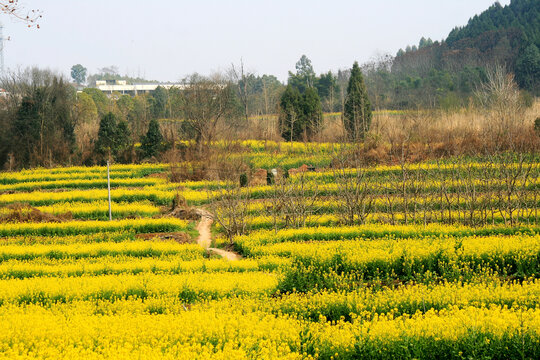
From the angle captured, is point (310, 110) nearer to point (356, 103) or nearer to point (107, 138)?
point (356, 103)

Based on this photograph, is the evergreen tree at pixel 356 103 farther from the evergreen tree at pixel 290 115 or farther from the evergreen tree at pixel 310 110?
the evergreen tree at pixel 290 115

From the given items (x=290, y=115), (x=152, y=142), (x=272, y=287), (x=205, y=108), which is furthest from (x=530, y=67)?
(x=272, y=287)

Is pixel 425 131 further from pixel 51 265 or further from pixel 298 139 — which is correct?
pixel 51 265

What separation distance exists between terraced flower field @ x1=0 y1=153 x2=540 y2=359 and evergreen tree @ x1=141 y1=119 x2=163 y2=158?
49.9 feet

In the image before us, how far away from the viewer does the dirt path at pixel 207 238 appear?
17.0m

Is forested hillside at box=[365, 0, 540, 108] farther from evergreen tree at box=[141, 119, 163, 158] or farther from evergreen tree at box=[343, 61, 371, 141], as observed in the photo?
evergreen tree at box=[141, 119, 163, 158]

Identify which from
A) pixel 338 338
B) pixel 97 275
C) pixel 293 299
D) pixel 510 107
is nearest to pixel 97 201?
pixel 97 275

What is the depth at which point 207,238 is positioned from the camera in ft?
66.9

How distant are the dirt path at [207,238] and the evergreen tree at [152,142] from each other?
54.2 ft

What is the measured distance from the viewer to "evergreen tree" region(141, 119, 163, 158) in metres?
38.8

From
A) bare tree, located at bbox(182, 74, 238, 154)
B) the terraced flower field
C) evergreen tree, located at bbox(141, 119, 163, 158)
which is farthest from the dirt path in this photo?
evergreen tree, located at bbox(141, 119, 163, 158)

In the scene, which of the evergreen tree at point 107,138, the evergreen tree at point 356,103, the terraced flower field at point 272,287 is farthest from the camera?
the evergreen tree at point 107,138

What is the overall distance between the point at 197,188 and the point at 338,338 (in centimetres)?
2199

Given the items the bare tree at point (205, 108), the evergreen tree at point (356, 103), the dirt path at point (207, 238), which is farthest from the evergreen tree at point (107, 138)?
the dirt path at point (207, 238)
